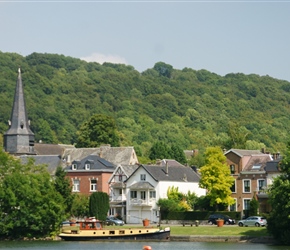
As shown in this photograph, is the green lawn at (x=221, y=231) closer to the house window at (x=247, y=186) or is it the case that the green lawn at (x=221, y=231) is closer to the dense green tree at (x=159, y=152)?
the house window at (x=247, y=186)

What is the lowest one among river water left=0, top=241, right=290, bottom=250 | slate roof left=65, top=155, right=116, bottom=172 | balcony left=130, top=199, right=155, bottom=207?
river water left=0, top=241, right=290, bottom=250

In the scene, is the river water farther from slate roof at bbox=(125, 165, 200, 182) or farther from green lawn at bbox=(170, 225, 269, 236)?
slate roof at bbox=(125, 165, 200, 182)

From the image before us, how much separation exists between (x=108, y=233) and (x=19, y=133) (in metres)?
52.8

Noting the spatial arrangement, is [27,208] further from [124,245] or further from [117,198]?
[117,198]

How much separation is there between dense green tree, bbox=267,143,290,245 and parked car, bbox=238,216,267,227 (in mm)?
11204

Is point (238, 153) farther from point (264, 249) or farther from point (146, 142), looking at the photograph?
point (146, 142)

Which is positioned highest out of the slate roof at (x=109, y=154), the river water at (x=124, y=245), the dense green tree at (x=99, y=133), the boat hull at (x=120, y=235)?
the dense green tree at (x=99, y=133)

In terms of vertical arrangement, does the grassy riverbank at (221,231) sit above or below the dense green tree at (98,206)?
below

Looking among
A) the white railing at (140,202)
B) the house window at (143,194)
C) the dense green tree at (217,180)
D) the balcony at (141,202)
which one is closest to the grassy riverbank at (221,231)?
the dense green tree at (217,180)

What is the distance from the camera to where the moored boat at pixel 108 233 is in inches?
3221

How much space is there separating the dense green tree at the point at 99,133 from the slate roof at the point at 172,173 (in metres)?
37.7

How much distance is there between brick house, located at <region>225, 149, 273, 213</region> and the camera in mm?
101188

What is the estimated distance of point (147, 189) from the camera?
107250mm

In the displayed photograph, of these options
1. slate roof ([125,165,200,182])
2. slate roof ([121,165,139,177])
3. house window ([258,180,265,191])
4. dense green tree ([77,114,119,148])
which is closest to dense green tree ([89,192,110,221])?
slate roof ([125,165,200,182])
